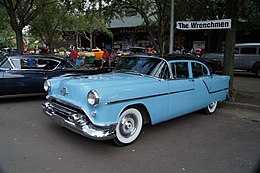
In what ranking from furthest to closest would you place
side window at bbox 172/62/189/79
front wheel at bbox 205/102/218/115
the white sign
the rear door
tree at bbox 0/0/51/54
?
tree at bbox 0/0/51/54, the white sign, front wheel at bbox 205/102/218/115, side window at bbox 172/62/189/79, the rear door

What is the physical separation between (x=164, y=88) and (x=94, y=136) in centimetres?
166

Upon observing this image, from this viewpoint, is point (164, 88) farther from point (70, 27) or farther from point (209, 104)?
point (70, 27)

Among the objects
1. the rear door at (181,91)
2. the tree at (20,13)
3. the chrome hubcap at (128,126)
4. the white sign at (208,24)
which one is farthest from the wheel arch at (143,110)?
the tree at (20,13)

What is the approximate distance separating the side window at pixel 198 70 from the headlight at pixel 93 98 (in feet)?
8.82

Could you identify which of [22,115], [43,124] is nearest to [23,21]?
[22,115]

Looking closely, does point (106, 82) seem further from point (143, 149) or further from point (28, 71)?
point (28, 71)

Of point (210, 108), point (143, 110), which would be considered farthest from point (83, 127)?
point (210, 108)

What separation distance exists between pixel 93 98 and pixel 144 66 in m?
1.67

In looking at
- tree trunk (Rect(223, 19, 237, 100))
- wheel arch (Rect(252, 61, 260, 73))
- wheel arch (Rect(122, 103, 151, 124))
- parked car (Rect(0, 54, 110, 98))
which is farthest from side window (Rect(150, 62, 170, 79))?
wheel arch (Rect(252, 61, 260, 73))

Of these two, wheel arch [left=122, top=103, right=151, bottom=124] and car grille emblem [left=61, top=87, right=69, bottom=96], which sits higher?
car grille emblem [left=61, top=87, right=69, bottom=96]

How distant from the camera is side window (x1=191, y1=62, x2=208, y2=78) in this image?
5419 millimetres

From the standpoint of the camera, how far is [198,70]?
18.3 feet

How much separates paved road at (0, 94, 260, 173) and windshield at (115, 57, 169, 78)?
3.99 ft

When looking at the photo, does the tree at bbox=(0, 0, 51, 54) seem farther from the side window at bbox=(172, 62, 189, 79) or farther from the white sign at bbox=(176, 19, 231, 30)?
the side window at bbox=(172, 62, 189, 79)
